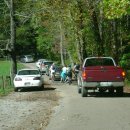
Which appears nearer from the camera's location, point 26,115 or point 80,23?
point 26,115

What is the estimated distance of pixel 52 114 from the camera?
60.3 feet

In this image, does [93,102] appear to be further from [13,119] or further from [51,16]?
[51,16]

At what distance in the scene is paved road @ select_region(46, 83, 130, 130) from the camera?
A: 48.9ft

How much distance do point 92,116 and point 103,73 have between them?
8.36 metres

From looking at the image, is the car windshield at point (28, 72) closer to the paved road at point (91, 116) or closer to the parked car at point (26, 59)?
the paved road at point (91, 116)

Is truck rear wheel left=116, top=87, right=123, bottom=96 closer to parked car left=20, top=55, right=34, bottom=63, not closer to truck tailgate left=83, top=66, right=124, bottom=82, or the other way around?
truck tailgate left=83, top=66, right=124, bottom=82

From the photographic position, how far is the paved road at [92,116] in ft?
48.9

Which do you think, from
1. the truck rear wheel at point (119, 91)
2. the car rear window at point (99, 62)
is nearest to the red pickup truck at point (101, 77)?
the truck rear wheel at point (119, 91)

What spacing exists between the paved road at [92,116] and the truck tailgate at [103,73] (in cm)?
257

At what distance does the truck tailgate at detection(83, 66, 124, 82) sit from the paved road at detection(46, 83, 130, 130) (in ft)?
8.44

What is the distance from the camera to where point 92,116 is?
683 inches

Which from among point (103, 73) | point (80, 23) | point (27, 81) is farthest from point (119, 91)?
point (80, 23)

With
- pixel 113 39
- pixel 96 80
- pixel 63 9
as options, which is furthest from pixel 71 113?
pixel 113 39

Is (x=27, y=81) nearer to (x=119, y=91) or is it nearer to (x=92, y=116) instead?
(x=119, y=91)
